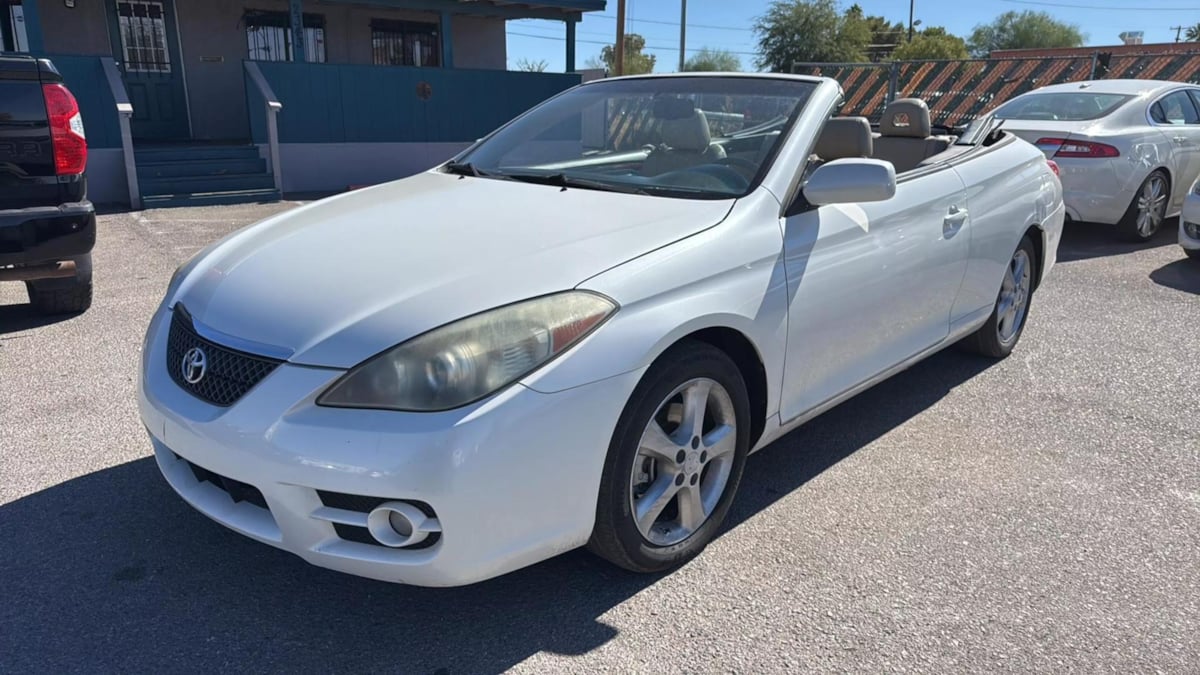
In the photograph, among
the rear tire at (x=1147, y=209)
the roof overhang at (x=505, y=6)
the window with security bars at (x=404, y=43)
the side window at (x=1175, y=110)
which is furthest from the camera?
the window with security bars at (x=404, y=43)

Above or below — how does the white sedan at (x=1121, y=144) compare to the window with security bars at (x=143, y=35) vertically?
below

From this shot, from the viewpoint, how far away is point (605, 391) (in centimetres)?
243

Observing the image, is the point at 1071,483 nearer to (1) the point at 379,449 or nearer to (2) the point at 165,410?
(1) the point at 379,449

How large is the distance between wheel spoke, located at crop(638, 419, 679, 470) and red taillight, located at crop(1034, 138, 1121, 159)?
712 centimetres

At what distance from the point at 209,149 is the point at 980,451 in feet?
35.4

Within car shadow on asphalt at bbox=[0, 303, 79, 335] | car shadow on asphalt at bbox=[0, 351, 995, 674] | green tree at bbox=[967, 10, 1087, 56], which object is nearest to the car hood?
car shadow on asphalt at bbox=[0, 351, 995, 674]

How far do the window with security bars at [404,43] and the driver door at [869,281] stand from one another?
1298cm

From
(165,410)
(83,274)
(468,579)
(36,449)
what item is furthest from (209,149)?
(468,579)

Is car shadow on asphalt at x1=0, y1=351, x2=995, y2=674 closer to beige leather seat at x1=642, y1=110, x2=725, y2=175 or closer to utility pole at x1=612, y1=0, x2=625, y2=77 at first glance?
beige leather seat at x1=642, y1=110, x2=725, y2=175

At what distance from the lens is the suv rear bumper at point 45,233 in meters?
4.82

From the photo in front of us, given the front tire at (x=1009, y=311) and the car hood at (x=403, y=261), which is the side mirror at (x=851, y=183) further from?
the front tire at (x=1009, y=311)

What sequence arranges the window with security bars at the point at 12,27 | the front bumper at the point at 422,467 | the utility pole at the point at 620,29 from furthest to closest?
the utility pole at the point at 620,29 < the window with security bars at the point at 12,27 < the front bumper at the point at 422,467

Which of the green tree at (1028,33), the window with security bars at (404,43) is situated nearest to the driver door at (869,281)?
the window with security bars at (404,43)

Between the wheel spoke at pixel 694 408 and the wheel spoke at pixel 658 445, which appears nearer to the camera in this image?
the wheel spoke at pixel 658 445
